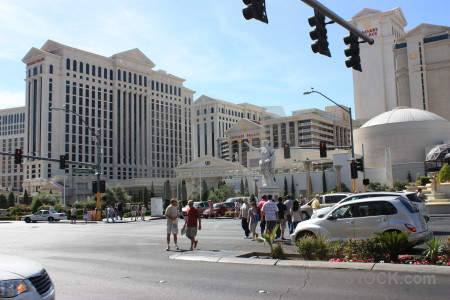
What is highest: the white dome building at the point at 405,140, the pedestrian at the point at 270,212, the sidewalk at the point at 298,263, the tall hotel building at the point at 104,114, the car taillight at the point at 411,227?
the tall hotel building at the point at 104,114

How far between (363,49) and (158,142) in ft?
229

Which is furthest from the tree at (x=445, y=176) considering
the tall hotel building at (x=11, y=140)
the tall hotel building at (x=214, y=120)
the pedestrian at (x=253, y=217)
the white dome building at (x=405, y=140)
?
the tall hotel building at (x=11, y=140)

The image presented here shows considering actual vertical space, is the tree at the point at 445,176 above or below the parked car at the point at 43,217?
above

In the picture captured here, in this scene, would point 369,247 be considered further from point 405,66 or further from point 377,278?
point 405,66

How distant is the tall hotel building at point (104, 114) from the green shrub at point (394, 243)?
93.5 meters

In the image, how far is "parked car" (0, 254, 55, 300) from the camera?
17.2ft

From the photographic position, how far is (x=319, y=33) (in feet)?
39.9

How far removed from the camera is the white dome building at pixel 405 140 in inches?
2808

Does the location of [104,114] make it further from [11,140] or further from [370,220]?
[370,220]

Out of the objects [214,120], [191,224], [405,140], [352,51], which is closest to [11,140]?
[214,120]

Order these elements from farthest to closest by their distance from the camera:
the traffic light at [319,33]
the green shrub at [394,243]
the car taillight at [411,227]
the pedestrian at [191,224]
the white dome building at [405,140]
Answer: the white dome building at [405,140] < the pedestrian at [191,224] < the traffic light at [319,33] < the car taillight at [411,227] < the green shrub at [394,243]

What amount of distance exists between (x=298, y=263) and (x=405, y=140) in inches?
2659

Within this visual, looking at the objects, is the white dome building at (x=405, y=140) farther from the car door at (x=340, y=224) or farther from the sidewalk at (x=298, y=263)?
the sidewalk at (x=298, y=263)

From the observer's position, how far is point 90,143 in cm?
12350
